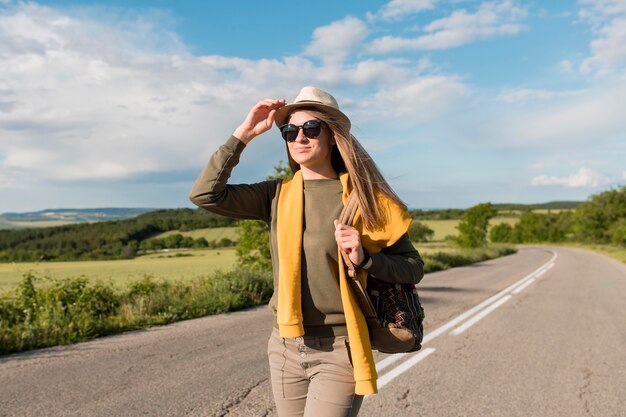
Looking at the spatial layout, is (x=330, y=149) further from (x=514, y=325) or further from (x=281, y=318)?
(x=514, y=325)

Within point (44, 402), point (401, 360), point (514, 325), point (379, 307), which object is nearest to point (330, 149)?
point (379, 307)

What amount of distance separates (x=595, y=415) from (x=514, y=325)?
4.82 m

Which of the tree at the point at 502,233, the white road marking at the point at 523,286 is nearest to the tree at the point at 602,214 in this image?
the tree at the point at 502,233

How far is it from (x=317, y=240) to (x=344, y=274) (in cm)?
19

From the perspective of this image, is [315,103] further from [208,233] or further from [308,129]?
[208,233]

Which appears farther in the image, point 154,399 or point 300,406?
point 154,399

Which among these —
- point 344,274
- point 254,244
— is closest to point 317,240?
point 344,274

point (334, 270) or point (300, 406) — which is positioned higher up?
point (334, 270)

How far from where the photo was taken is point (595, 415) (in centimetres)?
465

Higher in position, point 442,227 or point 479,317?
point 442,227

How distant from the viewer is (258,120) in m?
2.41

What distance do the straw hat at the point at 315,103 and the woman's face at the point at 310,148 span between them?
0.04 m

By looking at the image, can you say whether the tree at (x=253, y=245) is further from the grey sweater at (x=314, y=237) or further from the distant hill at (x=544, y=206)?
the distant hill at (x=544, y=206)

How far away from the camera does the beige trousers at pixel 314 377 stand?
213 centimetres
